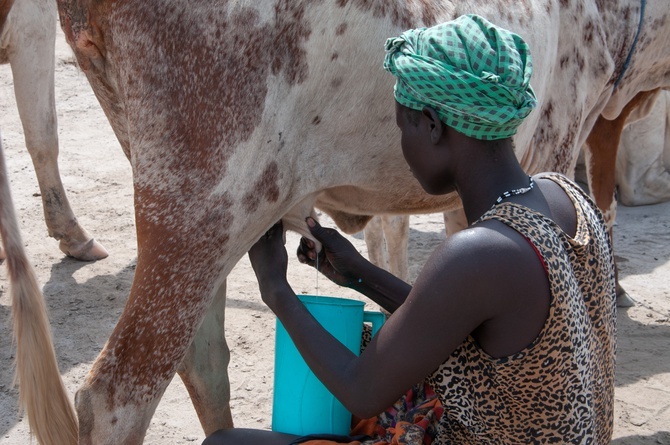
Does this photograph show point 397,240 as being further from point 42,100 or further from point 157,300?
point 157,300

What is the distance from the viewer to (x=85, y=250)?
5258mm

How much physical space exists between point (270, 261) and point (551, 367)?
32.1 inches

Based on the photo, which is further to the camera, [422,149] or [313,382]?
[313,382]

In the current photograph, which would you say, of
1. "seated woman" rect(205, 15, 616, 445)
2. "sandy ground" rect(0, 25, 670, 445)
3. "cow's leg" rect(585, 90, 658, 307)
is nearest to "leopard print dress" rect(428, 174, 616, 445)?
"seated woman" rect(205, 15, 616, 445)

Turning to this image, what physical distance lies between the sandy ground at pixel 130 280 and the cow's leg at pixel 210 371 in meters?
0.56

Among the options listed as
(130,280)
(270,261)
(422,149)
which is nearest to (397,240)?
(130,280)

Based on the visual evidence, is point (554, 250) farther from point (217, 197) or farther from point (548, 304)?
point (217, 197)

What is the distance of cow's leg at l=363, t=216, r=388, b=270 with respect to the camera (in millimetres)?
4699

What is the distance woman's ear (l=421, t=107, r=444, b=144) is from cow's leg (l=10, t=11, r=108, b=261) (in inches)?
134

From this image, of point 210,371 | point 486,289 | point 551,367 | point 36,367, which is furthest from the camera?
point 210,371

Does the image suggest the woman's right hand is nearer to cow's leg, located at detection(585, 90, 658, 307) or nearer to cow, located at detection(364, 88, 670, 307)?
cow, located at detection(364, 88, 670, 307)

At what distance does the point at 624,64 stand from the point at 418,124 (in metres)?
2.02

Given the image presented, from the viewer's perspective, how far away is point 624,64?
3697 mm

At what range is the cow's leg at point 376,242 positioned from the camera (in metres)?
4.70
